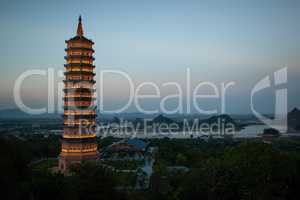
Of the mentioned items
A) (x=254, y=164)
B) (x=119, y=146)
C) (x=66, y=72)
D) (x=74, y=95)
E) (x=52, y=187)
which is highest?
(x=66, y=72)

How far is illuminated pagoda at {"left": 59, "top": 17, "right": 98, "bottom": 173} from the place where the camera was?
1113 inches

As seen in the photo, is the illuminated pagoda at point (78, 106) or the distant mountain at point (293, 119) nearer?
the illuminated pagoda at point (78, 106)

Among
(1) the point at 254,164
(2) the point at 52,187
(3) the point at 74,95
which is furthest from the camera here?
(3) the point at 74,95

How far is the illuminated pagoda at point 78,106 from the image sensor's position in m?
28.3

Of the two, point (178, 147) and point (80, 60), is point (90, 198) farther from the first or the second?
point (178, 147)

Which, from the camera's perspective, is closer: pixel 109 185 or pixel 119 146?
pixel 109 185

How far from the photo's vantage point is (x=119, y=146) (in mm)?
46031

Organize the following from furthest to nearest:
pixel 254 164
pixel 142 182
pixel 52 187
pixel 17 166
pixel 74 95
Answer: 1. pixel 74 95
2. pixel 142 182
3. pixel 17 166
4. pixel 254 164
5. pixel 52 187

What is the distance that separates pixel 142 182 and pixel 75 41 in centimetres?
1458

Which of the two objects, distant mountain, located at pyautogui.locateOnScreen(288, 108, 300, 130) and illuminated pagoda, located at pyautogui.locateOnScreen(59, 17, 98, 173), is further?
distant mountain, located at pyautogui.locateOnScreen(288, 108, 300, 130)

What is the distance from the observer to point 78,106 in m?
28.5

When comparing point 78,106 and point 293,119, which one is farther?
point 293,119

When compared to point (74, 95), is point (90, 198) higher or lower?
lower

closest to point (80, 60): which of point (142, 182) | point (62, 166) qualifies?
point (62, 166)
